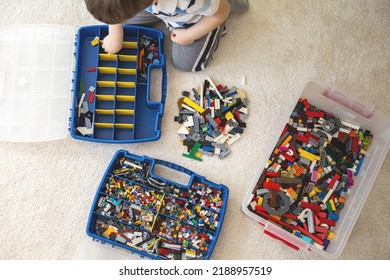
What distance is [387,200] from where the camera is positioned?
121 cm

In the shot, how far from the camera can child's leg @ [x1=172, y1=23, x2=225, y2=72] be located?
1.16 m

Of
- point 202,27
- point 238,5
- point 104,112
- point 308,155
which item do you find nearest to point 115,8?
point 202,27

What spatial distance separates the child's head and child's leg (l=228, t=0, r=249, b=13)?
46 cm

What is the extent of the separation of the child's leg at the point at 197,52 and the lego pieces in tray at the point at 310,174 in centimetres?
30

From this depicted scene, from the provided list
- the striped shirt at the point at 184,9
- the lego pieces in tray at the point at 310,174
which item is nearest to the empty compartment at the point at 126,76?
the striped shirt at the point at 184,9

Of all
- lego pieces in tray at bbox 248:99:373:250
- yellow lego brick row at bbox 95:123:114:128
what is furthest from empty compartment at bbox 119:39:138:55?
lego pieces in tray at bbox 248:99:373:250

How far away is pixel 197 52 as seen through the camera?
1.17 m

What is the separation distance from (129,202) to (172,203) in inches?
4.6

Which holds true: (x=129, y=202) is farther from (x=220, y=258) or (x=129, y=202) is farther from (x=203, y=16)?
(x=203, y=16)

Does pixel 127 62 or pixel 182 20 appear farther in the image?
pixel 127 62

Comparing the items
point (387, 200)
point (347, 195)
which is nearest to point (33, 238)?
point (347, 195)

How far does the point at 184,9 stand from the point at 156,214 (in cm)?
54

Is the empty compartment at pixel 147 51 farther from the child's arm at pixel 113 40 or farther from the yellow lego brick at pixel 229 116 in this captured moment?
the yellow lego brick at pixel 229 116

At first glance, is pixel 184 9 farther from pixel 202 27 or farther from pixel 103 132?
pixel 103 132
